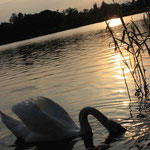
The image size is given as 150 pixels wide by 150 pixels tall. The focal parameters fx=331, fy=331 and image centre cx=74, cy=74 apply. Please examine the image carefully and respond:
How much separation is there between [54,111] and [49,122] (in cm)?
40

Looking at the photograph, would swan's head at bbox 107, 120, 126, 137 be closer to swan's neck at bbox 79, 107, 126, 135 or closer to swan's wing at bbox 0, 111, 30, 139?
swan's neck at bbox 79, 107, 126, 135

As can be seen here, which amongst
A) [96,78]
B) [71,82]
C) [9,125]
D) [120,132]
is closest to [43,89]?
[71,82]

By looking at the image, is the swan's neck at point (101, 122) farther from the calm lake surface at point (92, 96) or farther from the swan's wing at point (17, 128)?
the swan's wing at point (17, 128)

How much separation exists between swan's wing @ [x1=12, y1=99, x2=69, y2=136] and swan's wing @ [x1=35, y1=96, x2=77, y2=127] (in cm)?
19

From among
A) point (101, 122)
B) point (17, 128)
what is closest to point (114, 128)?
point (101, 122)

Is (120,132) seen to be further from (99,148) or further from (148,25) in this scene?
(148,25)

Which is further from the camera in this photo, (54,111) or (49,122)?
(54,111)

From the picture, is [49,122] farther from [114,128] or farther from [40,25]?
[40,25]

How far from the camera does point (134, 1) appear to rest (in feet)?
25.9

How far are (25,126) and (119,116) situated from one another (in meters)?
2.04

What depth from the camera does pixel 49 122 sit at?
21.0 feet

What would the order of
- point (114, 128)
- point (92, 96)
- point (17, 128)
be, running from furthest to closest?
point (92, 96)
point (17, 128)
point (114, 128)

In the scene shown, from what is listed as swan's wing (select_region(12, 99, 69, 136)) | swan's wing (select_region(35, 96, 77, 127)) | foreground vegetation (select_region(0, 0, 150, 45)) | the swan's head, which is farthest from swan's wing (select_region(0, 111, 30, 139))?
foreground vegetation (select_region(0, 0, 150, 45))

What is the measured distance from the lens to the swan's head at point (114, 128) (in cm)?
610
